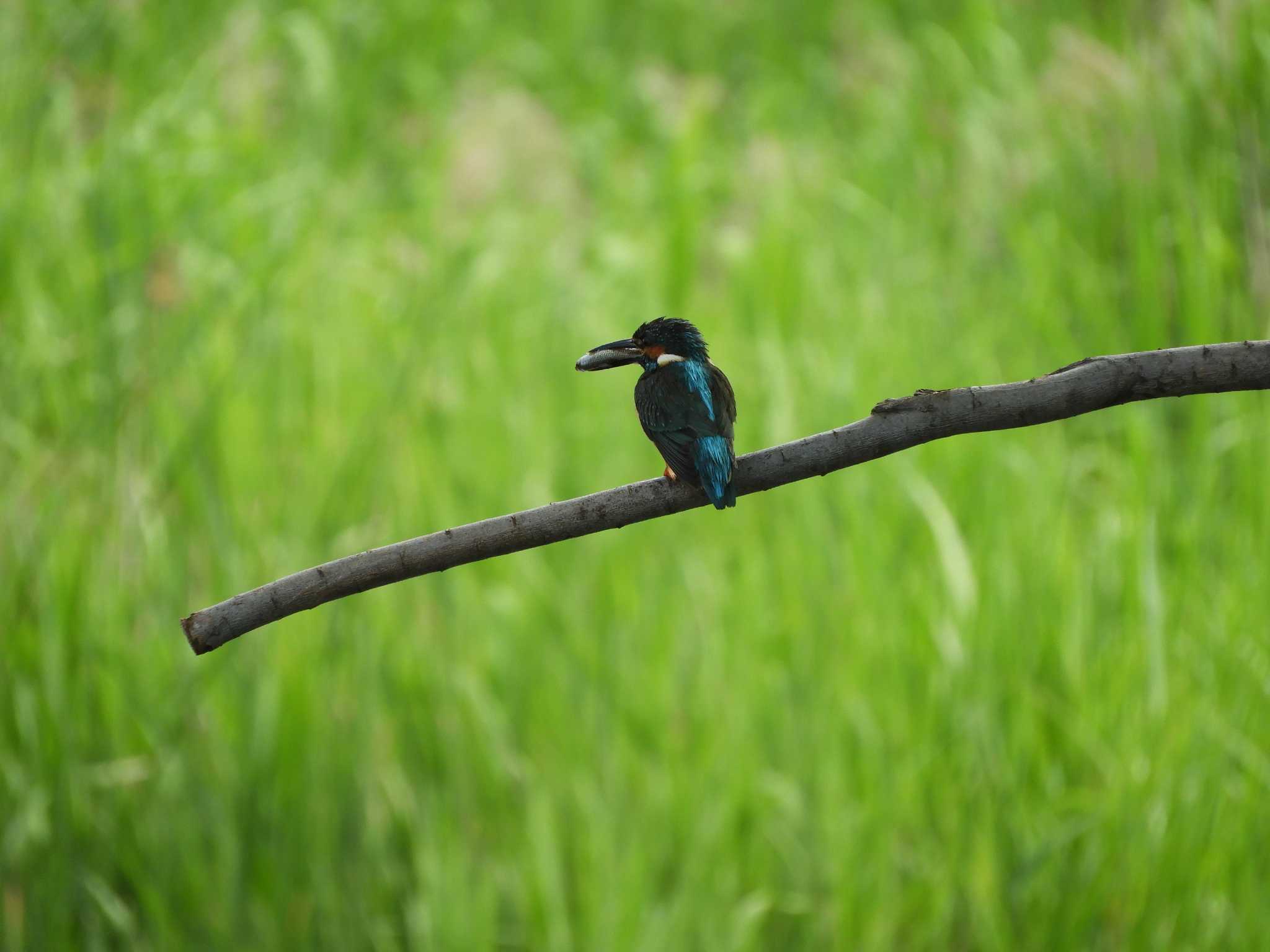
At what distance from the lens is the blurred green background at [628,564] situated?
93.4 inches

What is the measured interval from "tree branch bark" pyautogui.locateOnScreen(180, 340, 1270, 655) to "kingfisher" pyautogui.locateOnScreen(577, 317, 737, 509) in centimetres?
11

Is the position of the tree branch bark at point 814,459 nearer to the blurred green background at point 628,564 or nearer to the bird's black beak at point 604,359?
the bird's black beak at point 604,359

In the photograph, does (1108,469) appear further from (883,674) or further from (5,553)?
(5,553)

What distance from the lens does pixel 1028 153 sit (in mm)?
4277

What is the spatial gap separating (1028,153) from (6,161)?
3557mm

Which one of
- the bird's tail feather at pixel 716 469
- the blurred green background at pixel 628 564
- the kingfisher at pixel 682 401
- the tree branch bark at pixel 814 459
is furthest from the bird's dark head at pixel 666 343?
the blurred green background at pixel 628 564

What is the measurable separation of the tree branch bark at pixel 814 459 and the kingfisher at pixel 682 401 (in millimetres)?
115

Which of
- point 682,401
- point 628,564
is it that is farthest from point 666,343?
point 628,564

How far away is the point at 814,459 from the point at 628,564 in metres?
2.08

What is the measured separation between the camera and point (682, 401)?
1.19 m

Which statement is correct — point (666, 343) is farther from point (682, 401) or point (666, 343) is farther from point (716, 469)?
point (716, 469)

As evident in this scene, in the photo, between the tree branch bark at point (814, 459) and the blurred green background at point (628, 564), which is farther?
the blurred green background at point (628, 564)

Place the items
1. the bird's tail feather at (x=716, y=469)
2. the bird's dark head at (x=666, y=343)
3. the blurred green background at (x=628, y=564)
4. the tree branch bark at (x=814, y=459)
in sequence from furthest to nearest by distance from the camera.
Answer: the blurred green background at (x=628, y=564) < the bird's dark head at (x=666, y=343) < the bird's tail feather at (x=716, y=469) < the tree branch bark at (x=814, y=459)

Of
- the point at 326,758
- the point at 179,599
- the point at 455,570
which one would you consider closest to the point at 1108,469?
the point at 455,570
